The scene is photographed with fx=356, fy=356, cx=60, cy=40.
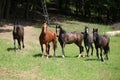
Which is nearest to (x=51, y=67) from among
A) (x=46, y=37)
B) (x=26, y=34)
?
(x=46, y=37)

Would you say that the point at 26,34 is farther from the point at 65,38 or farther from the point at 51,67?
the point at 51,67

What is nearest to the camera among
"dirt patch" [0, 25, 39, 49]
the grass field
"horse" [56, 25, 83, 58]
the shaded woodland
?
the grass field

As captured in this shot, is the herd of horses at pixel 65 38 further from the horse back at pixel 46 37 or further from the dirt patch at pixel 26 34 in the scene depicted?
the dirt patch at pixel 26 34

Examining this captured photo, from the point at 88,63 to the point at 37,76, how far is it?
446 centimetres

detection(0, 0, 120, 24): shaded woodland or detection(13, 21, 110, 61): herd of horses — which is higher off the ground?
detection(13, 21, 110, 61): herd of horses

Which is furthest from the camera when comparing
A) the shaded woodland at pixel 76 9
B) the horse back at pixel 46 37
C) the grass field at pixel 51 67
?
the shaded woodland at pixel 76 9

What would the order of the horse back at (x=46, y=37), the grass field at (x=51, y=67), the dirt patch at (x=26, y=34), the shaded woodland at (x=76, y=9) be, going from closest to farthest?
the grass field at (x=51, y=67) < the horse back at (x=46, y=37) < the dirt patch at (x=26, y=34) < the shaded woodland at (x=76, y=9)

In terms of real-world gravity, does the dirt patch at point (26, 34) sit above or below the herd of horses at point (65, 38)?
below

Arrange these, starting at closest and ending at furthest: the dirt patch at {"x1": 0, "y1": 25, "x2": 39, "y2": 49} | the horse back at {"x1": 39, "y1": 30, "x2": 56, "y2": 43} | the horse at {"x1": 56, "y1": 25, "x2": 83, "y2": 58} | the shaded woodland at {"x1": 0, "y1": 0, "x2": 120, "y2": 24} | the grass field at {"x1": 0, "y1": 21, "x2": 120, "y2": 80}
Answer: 1. the grass field at {"x1": 0, "y1": 21, "x2": 120, "y2": 80}
2. the horse back at {"x1": 39, "y1": 30, "x2": 56, "y2": 43}
3. the horse at {"x1": 56, "y1": 25, "x2": 83, "y2": 58}
4. the dirt patch at {"x1": 0, "y1": 25, "x2": 39, "y2": 49}
5. the shaded woodland at {"x1": 0, "y1": 0, "x2": 120, "y2": 24}

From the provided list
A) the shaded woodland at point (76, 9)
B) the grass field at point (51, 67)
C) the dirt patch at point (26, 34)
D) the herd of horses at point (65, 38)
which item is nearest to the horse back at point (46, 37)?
the herd of horses at point (65, 38)

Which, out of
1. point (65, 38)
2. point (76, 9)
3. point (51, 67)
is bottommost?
point (76, 9)

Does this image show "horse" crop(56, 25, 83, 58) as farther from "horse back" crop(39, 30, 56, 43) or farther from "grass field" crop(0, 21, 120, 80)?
"grass field" crop(0, 21, 120, 80)

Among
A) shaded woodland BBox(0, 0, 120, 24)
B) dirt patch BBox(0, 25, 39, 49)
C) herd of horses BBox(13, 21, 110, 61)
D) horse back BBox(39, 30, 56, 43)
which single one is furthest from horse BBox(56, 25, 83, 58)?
shaded woodland BBox(0, 0, 120, 24)

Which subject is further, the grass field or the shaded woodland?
the shaded woodland
